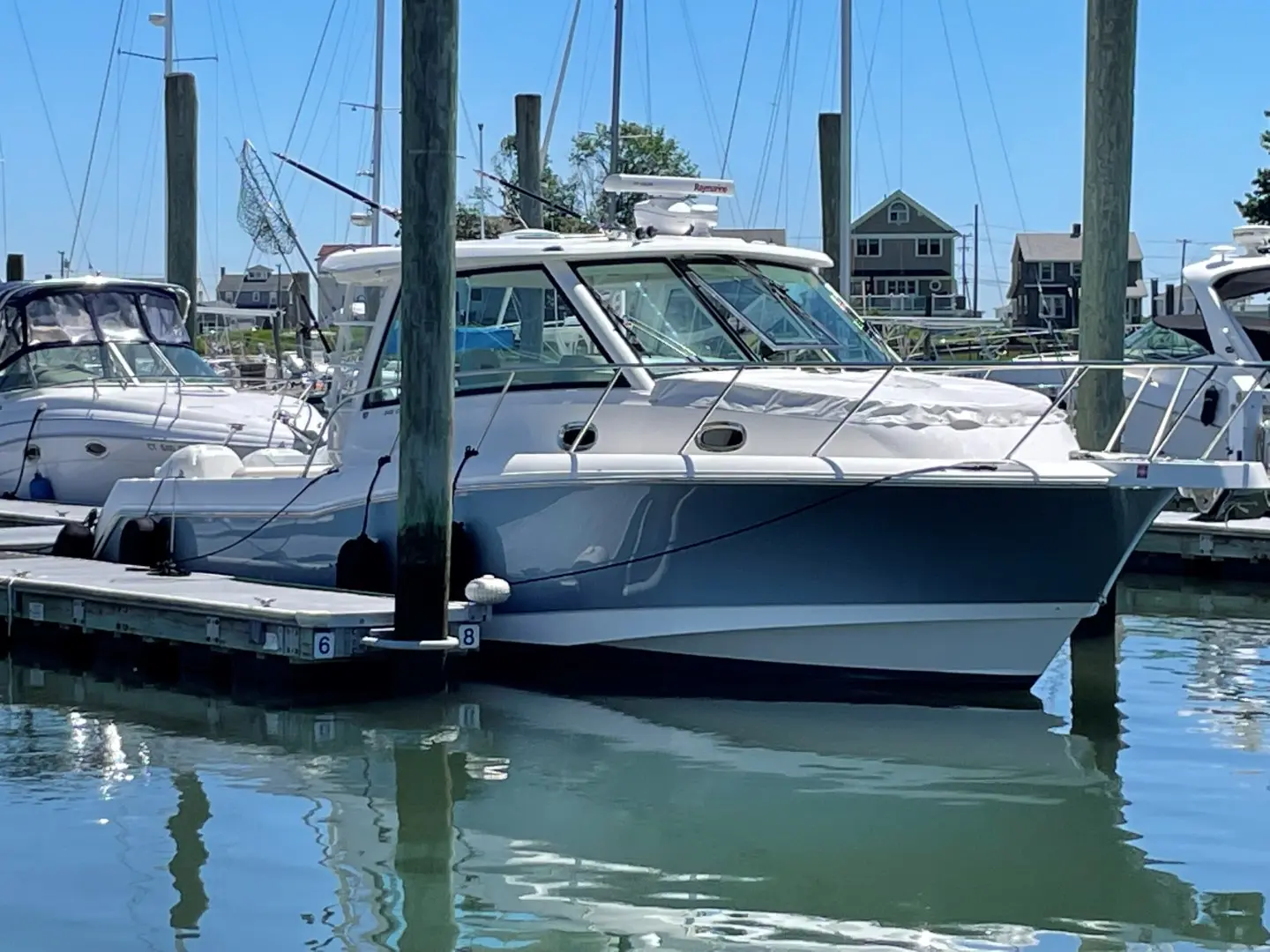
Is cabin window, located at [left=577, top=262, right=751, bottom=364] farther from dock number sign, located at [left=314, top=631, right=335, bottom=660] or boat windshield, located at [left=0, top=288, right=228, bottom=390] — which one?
boat windshield, located at [left=0, top=288, right=228, bottom=390]

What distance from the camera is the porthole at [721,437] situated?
1001 cm

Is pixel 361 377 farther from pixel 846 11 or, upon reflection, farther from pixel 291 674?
pixel 846 11

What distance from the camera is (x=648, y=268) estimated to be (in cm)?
1078

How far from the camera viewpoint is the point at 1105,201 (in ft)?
39.2

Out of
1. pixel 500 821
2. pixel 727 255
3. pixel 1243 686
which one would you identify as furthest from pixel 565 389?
pixel 1243 686

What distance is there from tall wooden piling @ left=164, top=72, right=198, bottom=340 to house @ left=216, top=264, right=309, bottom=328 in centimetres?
82

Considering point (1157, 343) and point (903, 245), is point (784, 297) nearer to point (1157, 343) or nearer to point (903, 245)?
point (1157, 343)

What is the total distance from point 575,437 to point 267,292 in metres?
42.6

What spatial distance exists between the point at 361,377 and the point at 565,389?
1.59m

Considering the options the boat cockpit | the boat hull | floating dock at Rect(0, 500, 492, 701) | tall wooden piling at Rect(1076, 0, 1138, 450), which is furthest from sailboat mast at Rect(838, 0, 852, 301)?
floating dock at Rect(0, 500, 492, 701)

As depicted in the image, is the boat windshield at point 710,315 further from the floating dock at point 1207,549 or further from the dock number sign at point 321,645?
the floating dock at point 1207,549

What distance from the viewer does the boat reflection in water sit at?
6.54 m

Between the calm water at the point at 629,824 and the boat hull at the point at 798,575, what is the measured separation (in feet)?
1.00

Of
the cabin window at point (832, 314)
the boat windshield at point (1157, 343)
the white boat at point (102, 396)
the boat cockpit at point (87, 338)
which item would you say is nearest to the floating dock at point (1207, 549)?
the boat windshield at point (1157, 343)
